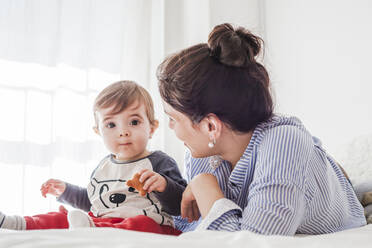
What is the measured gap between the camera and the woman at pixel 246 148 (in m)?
0.86

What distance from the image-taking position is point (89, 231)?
0.66m

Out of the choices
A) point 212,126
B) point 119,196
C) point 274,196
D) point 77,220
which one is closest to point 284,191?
point 274,196

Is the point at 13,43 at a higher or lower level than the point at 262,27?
lower

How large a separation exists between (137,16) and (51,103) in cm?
72

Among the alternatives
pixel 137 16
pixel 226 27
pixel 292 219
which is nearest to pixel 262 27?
pixel 137 16

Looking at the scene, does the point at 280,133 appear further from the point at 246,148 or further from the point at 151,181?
the point at 151,181

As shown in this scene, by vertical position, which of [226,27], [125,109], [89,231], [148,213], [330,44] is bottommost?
[148,213]

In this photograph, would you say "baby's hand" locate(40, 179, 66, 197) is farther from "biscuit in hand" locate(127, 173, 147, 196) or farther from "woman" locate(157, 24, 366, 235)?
"woman" locate(157, 24, 366, 235)

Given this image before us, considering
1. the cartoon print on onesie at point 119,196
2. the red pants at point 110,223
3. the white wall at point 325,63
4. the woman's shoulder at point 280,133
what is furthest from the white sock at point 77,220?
the white wall at point 325,63

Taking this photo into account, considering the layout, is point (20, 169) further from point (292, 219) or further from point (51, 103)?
point (292, 219)

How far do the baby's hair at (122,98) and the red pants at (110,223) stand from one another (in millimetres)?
375

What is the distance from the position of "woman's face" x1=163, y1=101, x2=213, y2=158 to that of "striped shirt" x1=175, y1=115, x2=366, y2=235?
105mm

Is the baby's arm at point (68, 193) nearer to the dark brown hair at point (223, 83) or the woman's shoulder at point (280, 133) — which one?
the dark brown hair at point (223, 83)

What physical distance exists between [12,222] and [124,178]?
0.37 metres
